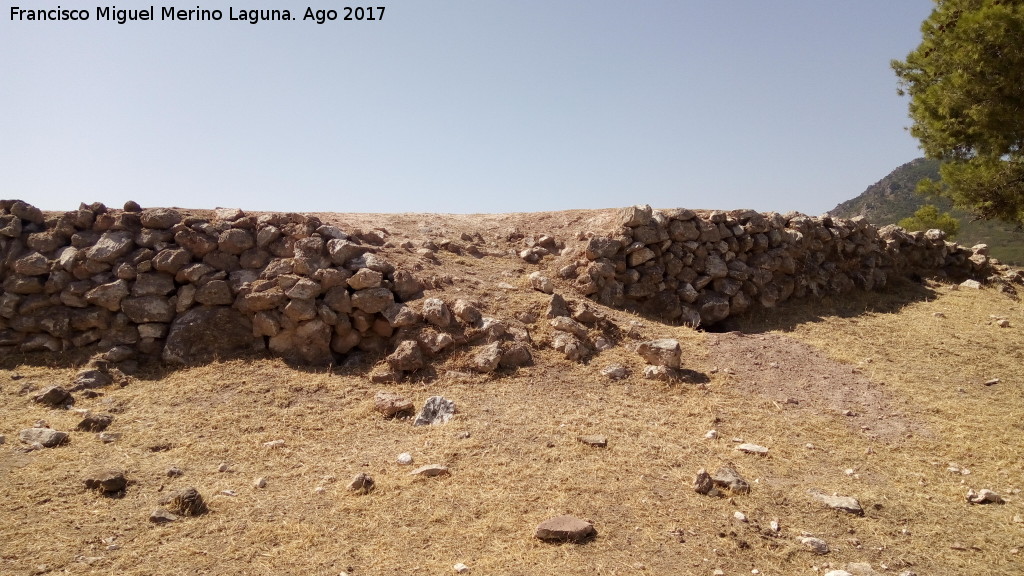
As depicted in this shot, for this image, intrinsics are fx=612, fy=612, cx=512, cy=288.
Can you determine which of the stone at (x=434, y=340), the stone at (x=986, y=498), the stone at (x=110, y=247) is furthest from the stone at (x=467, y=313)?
the stone at (x=986, y=498)

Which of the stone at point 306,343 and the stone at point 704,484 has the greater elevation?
the stone at point 306,343

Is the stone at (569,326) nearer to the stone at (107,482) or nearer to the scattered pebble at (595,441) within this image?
the scattered pebble at (595,441)

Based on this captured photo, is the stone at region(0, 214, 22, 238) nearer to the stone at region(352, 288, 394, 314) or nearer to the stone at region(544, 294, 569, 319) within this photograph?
the stone at region(352, 288, 394, 314)

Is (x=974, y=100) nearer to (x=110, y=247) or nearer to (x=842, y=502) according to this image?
(x=842, y=502)

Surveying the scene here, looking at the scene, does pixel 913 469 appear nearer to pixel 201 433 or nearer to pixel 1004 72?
pixel 1004 72

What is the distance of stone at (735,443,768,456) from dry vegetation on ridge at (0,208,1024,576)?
0.24ft

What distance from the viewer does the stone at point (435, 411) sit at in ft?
19.1

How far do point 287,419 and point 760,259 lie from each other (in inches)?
321

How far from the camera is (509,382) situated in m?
6.63

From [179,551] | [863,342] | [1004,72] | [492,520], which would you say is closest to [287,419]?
[179,551]

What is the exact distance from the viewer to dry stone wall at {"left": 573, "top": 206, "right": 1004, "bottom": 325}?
31.3 feet

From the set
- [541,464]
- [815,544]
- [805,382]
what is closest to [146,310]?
[541,464]

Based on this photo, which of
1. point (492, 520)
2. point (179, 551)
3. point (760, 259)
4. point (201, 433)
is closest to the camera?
point (179, 551)

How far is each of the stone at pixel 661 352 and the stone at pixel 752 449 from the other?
6.00ft
